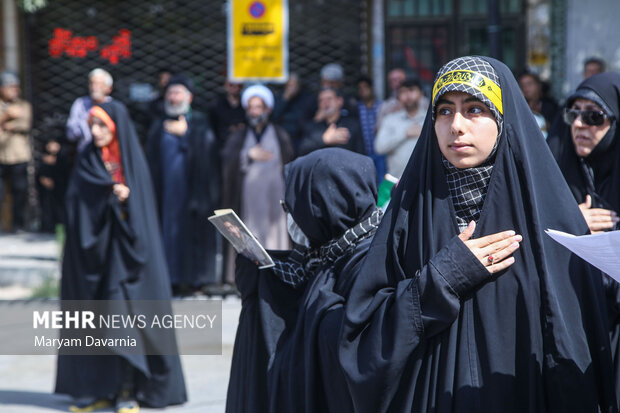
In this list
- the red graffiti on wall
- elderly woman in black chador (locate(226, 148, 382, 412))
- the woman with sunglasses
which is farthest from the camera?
the red graffiti on wall

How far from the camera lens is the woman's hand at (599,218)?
10.8 ft

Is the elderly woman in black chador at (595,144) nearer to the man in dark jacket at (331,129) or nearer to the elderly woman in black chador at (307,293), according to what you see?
the elderly woman in black chador at (307,293)

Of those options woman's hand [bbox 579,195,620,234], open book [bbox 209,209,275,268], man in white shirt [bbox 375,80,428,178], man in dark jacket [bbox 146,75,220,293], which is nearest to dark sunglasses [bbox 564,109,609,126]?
woman's hand [bbox 579,195,620,234]

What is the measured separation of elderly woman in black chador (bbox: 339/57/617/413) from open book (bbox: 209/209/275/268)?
601mm

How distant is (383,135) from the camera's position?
7.40 meters

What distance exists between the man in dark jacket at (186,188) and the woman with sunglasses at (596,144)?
4.75 m

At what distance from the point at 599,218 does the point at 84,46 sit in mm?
7743

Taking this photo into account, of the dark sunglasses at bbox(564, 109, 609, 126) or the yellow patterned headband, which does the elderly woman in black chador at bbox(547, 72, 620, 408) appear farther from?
the yellow patterned headband

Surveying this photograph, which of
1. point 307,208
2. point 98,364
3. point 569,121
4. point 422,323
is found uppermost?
point 569,121

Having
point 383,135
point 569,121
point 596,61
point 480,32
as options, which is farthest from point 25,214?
point 569,121

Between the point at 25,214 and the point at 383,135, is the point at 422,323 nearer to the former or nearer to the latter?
the point at 383,135

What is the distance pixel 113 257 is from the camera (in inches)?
197

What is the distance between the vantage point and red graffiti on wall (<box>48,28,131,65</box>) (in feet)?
32.7

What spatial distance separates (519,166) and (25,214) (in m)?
8.54
